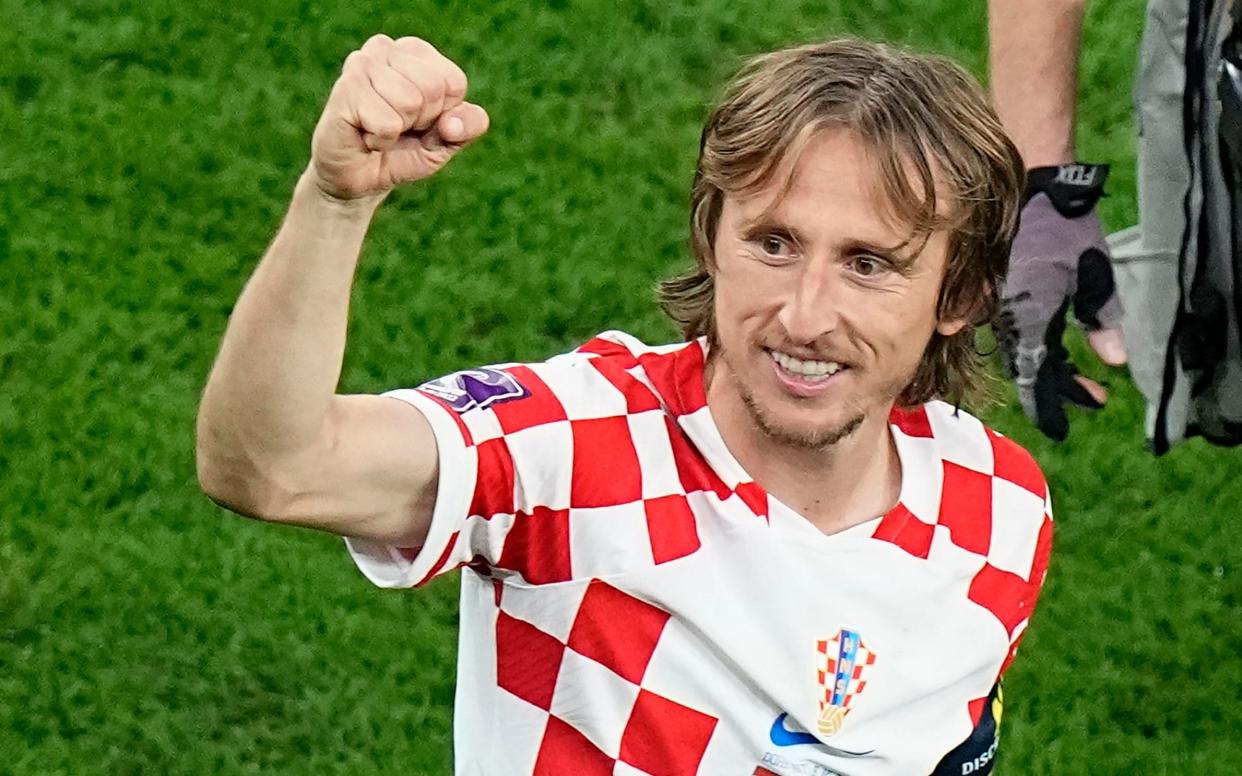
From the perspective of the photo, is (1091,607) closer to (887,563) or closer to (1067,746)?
(1067,746)

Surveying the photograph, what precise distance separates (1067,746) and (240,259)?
2.29m

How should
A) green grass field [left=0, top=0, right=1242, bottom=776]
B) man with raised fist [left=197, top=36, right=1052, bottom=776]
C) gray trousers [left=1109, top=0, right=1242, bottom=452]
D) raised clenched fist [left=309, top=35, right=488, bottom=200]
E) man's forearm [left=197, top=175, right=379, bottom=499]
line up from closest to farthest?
1. raised clenched fist [left=309, top=35, right=488, bottom=200]
2. man's forearm [left=197, top=175, right=379, bottom=499]
3. man with raised fist [left=197, top=36, right=1052, bottom=776]
4. gray trousers [left=1109, top=0, right=1242, bottom=452]
5. green grass field [left=0, top=0, right=1242, bottom=776]

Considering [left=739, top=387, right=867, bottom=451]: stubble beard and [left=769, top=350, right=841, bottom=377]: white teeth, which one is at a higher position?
[left=769, top=350, right=841, bottom=377]: white teeth

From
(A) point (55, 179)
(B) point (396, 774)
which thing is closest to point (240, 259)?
(A) point (55, 179)

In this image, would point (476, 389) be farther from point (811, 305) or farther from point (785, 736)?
point (785, 736)

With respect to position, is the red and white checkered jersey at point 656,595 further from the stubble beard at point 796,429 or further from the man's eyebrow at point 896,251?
the man's eyebrow at point 896,251

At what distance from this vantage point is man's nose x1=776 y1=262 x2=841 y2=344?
2459 mm

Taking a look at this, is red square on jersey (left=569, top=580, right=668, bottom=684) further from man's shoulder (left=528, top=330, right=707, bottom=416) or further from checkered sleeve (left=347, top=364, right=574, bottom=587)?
man's shoulder (left=528, top=330, right=707, bottom=416)

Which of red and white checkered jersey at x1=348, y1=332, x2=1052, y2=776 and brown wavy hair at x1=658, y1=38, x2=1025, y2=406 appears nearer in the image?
red and white checkered jersey at x1=348, y1=332, x2=1052, y2=776

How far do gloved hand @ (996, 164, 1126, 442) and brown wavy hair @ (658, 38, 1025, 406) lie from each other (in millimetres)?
584

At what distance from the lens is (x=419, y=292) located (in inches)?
190

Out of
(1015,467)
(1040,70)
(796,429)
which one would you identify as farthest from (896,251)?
(1040,70)

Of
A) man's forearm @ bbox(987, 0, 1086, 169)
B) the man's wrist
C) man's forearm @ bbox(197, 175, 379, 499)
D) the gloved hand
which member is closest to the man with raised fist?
man's forearm @ bbox(197, 175, 379, 499)

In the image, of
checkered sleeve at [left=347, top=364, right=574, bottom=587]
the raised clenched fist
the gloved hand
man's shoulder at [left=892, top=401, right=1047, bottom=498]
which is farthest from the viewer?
the gloved hand
